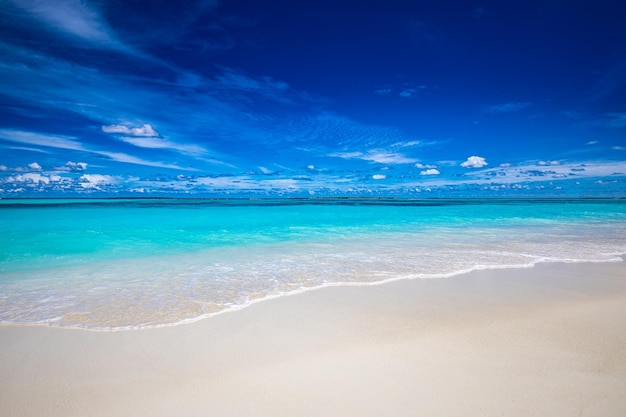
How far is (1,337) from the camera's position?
3984 mm

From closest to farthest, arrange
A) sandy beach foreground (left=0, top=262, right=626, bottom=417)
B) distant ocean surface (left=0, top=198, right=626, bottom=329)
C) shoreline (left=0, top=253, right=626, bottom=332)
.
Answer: sandy beach foreground (left=0, top=262, right=626, bottom=417) → shoreline (left=0, top=253, right=626, bottom=332) → distant ocean surface (left=0, top=198, right=626, bottom=329)

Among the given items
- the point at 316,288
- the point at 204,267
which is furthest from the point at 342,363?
the point at 204,267

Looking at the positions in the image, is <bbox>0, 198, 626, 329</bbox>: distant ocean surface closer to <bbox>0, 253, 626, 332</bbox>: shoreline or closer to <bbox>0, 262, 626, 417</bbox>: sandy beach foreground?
<bbox>0, 253, 626, 332</bbox>: shoreline

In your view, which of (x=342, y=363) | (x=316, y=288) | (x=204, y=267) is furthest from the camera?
(x=204, y=267)

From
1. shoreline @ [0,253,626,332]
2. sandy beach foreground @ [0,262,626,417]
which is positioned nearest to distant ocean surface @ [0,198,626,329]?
shoreline @ [0,253,626,332]

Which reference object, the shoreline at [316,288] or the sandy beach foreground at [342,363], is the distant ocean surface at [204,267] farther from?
the sandy beach foreground at [342,363]

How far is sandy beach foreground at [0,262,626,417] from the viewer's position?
8.75 feet

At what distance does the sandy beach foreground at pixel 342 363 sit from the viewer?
2.67 meters

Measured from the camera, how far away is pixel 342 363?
130 inches

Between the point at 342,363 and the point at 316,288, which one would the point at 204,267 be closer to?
the point at 316,288

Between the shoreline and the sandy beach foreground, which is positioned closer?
the sandy beach foreground

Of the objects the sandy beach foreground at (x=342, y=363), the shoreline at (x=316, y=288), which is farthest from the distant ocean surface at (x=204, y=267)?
the sandy beach foreground at (x=342, y=363)

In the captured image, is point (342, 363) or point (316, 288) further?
point (316, 288)

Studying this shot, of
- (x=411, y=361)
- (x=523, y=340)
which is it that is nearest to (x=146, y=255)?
(x=411, y=361)
